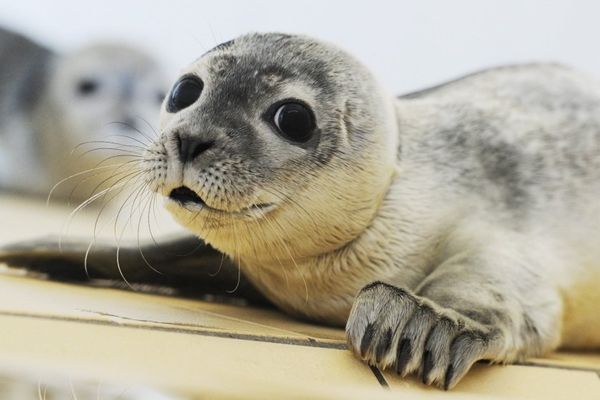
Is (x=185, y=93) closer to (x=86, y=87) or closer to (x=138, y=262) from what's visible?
(x=138, y=262)

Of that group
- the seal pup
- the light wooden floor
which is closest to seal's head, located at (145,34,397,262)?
the light wooden floor

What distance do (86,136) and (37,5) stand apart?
0.83 m

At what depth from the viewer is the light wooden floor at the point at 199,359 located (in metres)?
1.06

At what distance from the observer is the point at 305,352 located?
4.23 ft

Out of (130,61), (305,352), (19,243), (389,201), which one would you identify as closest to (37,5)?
(130,61)

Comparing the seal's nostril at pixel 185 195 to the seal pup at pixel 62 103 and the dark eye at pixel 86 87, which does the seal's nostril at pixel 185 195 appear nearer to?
the seal pup at pixel 62 103

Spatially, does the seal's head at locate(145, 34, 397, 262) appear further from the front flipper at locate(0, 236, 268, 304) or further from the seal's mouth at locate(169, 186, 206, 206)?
the front flipper at locate(0, 236, 268, 304)

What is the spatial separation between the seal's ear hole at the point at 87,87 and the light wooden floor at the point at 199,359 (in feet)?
8.41

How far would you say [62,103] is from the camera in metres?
4.15

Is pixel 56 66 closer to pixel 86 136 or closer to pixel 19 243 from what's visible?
pixel 86 136

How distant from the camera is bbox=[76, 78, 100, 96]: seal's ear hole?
→ 4055mm

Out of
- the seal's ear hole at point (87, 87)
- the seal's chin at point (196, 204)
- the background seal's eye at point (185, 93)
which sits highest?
the seal's ear hole at point (87, 87)

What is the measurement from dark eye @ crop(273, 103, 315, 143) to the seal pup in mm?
2412

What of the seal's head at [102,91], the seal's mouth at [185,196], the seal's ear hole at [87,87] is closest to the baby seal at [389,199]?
the seal's mouth at [185,196]
